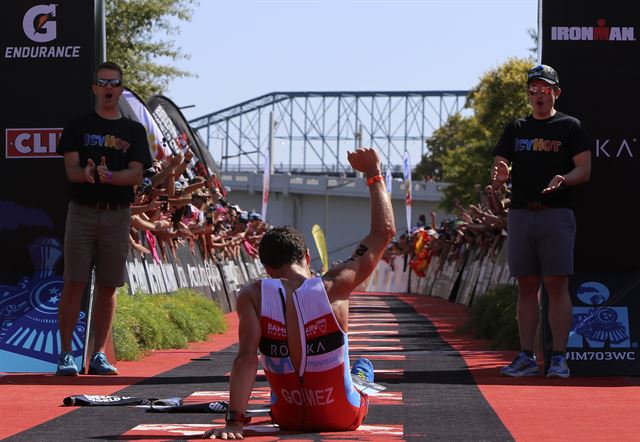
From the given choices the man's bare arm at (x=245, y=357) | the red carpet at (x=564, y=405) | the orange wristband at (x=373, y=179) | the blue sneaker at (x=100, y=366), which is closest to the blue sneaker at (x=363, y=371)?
the red carpet at (x=564, y=405)

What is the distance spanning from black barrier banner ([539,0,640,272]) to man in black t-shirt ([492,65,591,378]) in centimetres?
44

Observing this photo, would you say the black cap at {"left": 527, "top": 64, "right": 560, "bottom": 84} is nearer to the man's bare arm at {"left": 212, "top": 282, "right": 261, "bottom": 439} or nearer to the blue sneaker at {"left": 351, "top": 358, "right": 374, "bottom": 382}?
the blue sneaker at {"left": 351, "top": 358, "right": 374, "bottom": 382}

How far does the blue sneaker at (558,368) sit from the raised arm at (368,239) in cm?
378

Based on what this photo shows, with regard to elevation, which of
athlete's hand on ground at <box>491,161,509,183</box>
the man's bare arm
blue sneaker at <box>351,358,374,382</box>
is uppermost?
athlete's hand on ground at <box>491,161,509,183</box>

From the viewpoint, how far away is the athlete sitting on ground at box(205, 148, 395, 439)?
20.8 feet

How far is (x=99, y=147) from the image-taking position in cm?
987

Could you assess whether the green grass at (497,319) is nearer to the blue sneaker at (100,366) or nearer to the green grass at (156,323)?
the green grass at (156,323)

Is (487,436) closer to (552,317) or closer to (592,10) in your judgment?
(552,317)

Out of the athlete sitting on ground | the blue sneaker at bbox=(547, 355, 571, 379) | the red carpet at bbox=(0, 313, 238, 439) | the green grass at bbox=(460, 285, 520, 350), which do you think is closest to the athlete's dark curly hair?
the athlete sitting on ground

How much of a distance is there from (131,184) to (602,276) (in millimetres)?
3457

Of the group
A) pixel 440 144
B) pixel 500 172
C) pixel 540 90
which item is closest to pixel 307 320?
pixel 500 172

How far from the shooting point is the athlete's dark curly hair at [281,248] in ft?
21.0

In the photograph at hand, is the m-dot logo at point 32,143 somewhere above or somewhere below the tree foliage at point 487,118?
below

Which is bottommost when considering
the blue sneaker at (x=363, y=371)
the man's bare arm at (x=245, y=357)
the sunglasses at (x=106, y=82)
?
the blue sneaker at (x=363, y=371)
